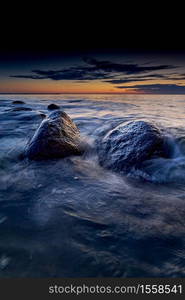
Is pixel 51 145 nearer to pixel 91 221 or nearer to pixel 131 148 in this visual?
pixel 131 148

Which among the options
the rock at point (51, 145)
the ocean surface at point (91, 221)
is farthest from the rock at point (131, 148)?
the rock at point (51, 145)

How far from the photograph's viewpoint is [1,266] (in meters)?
1.75

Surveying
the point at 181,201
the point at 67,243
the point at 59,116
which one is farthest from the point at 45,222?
the point at 59,116

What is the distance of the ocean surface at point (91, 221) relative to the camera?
179 centimetres

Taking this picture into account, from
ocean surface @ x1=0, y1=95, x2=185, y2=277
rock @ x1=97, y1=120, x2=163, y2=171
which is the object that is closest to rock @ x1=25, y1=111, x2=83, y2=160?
ocean surface @ x1=0, y1=95, x2=185, y2=277

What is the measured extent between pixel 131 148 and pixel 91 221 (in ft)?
7.30

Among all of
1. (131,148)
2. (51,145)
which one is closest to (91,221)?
(131,148)

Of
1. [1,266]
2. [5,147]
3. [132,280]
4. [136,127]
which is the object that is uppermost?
[136,127]

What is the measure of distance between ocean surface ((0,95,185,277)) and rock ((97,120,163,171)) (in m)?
0.25

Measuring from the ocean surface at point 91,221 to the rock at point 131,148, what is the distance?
0.25 meters

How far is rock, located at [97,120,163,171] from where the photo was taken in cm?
390

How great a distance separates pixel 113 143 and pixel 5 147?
3413mm

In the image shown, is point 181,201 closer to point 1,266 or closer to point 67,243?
point 67,243

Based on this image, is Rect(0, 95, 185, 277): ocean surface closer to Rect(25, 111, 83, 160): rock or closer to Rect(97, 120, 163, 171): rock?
Rect(97, 120, 163, 171): rock
